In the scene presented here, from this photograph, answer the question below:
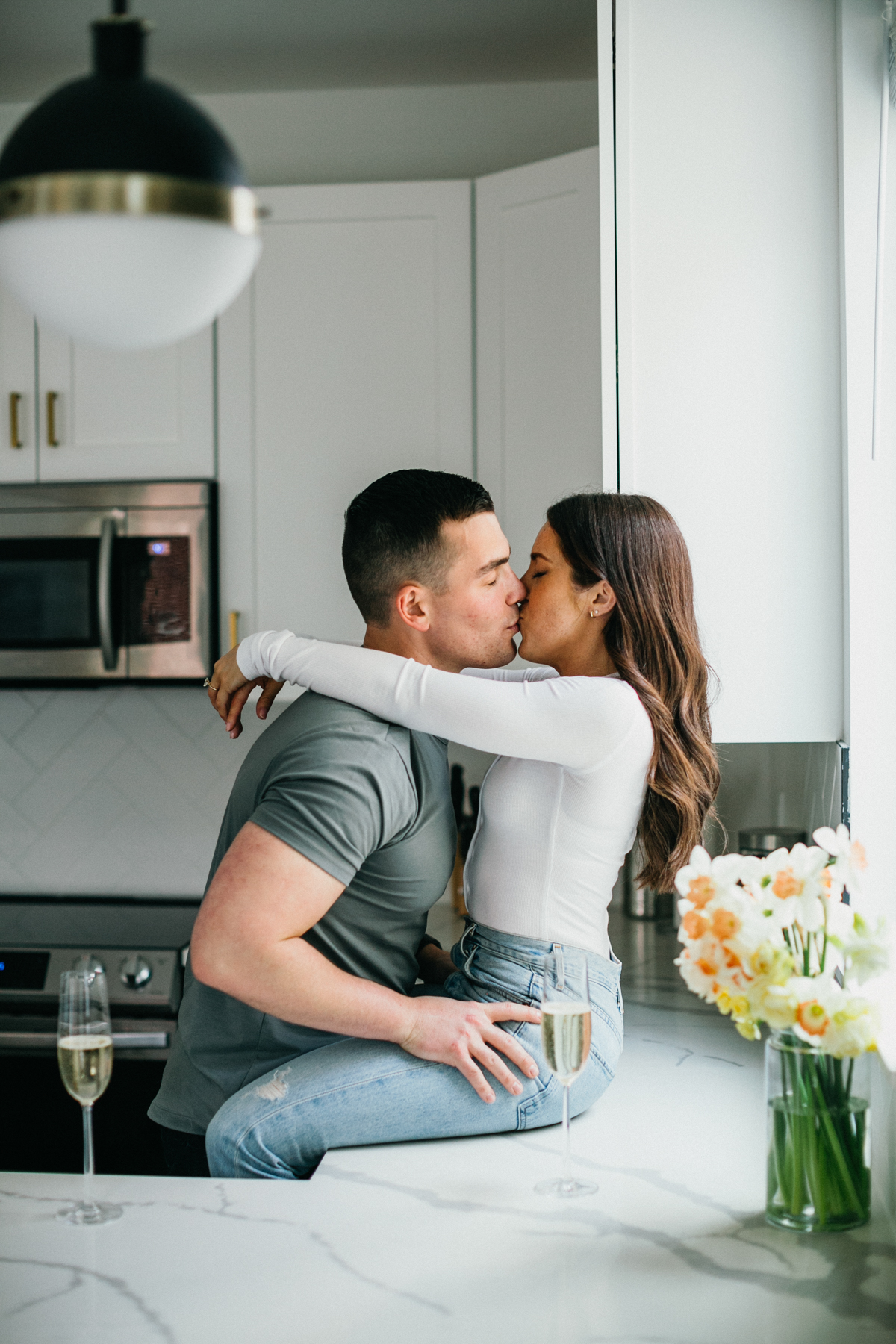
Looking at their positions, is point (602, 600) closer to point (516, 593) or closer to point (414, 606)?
point (516, 593)

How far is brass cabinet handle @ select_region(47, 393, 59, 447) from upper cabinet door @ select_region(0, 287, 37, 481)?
0.05 metres

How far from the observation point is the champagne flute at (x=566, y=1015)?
122cm

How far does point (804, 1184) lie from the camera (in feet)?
3.82

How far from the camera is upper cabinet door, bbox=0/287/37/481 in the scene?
276 cm

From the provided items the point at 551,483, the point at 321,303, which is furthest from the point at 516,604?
the point at 321,303

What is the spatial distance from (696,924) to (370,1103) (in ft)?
1.65

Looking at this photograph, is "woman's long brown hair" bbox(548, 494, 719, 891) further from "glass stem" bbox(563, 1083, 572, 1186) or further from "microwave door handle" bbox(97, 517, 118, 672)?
"microwave door handle" bbox(97, 517, 118, 672)

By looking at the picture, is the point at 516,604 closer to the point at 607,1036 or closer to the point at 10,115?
the point at 607,1036

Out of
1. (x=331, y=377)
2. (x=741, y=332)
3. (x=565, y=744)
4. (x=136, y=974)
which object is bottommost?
(x=136, y=974)

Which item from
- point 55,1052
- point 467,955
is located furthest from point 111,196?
point 55,1052

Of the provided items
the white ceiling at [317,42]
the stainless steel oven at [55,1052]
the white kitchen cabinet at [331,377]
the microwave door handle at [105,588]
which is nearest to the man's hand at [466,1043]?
the stainless steel oven at [55,1052]

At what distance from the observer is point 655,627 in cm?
163

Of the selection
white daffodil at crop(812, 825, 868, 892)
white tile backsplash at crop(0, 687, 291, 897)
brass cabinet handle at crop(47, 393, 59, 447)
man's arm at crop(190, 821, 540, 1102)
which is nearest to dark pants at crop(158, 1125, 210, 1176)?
man's arm at crop(190, 821, 540, 1102)

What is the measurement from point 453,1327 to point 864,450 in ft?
4.21
